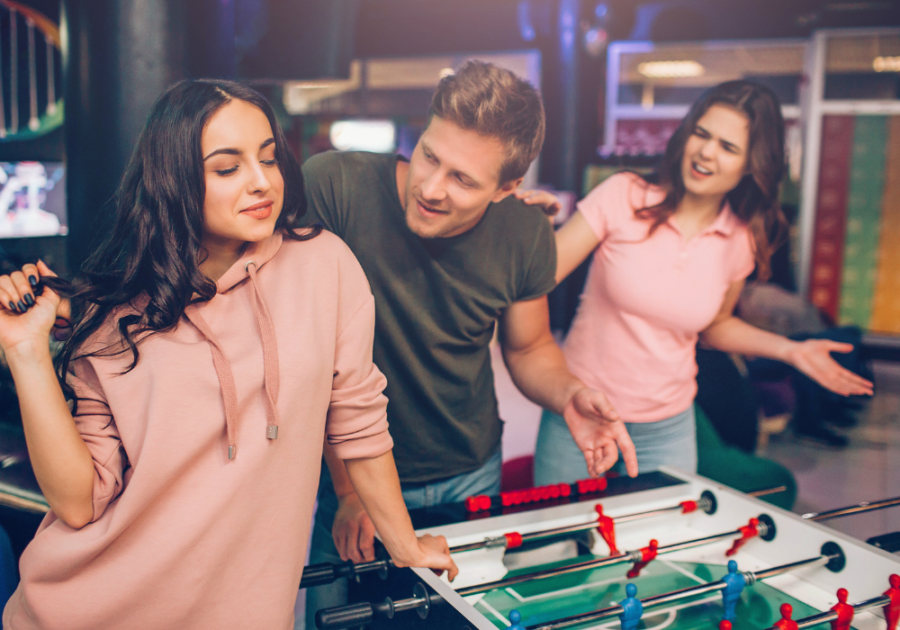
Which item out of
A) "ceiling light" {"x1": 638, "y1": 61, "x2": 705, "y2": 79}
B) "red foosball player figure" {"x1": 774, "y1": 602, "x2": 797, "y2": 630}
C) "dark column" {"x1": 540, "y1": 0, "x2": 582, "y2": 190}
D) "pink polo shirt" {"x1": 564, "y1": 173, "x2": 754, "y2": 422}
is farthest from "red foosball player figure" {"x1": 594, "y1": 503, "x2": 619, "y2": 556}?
"ceiling light" {"x1": 638, "y1": 61, "x2": 705, "y2": 79}

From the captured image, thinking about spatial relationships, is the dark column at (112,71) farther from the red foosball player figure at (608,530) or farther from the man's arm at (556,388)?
the red foosball player figure at (608,530)

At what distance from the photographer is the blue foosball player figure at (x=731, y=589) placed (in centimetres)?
131

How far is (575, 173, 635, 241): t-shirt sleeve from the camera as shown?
206cm

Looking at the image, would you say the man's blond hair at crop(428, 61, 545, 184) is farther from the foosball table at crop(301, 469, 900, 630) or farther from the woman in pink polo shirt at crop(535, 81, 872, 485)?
the foosball table at crop(301, 469, 900, 630)

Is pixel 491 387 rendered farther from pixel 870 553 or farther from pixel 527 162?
pixel 870 553

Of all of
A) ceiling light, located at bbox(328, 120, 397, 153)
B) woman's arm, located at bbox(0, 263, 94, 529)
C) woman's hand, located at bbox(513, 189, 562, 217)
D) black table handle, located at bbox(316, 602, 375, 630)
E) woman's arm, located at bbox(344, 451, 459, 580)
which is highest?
ceiling light, located at bbox(328, 120, 397, 153)

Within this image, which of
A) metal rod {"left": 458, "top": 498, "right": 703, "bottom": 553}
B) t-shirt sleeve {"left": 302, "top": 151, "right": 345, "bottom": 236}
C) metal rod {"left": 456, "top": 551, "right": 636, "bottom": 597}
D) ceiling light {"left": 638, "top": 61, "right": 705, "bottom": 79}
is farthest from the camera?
ceiling light {"left": 638, "top": 61, "right": 705, "bottom": 79}

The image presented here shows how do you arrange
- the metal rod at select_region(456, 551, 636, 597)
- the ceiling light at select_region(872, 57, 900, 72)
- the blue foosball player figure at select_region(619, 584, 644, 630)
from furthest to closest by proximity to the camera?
the ceiling light at select_region(872, 57, 900, 72) < the metal rod at select_region(456, 551, 636, 597) < the blue foosball player figure at select_region(619, 584, 644, 630)

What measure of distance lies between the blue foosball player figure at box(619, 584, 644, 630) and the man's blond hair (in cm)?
88

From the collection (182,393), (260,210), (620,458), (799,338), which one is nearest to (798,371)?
(799,338)

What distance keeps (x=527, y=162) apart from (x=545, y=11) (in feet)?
18.4

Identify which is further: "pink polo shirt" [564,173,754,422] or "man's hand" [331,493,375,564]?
"pink polo shirt" [564,173,754,422]

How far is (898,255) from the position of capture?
7.51 meters

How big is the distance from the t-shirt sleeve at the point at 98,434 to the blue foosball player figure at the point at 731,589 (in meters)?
1.05
